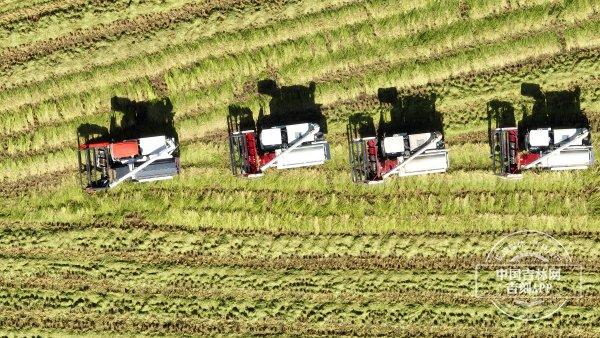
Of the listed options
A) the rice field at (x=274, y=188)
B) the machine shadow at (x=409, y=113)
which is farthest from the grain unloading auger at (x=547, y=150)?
the machine shadow at (x=409, y=113)

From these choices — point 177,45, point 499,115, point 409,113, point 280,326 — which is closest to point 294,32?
point 177,45

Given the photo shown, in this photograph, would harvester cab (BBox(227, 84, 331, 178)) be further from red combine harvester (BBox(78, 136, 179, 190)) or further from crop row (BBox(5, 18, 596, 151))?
red combine harvester (BBox(78, 136, 179, 190))

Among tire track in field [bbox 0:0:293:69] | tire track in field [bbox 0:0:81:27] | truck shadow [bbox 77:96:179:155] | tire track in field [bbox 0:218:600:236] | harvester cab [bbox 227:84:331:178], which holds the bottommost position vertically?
tire track in field [bbox 0:218:600:236]

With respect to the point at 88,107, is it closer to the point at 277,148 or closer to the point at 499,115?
the point at 277,148

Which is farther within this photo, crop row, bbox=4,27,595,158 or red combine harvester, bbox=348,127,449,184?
crop row, bbox=4,27,595,158

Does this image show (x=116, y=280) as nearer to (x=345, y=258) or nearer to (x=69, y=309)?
(x=69, y=309)

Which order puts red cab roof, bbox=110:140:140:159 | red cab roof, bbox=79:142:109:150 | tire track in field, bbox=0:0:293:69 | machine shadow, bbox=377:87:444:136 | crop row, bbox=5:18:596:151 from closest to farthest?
red cab roof, bbox=110:140:140:159
red cab roof, bbox=79:142:109:150
crop row, bbox=5:18:596:151
tire track in field, bbox=0:0:293:69
machine shadow, bbox=377:87:444:136

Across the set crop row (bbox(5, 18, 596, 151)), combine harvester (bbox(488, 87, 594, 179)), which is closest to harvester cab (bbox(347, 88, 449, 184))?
combine harvester (bbox(488, 87, 594, 179))
